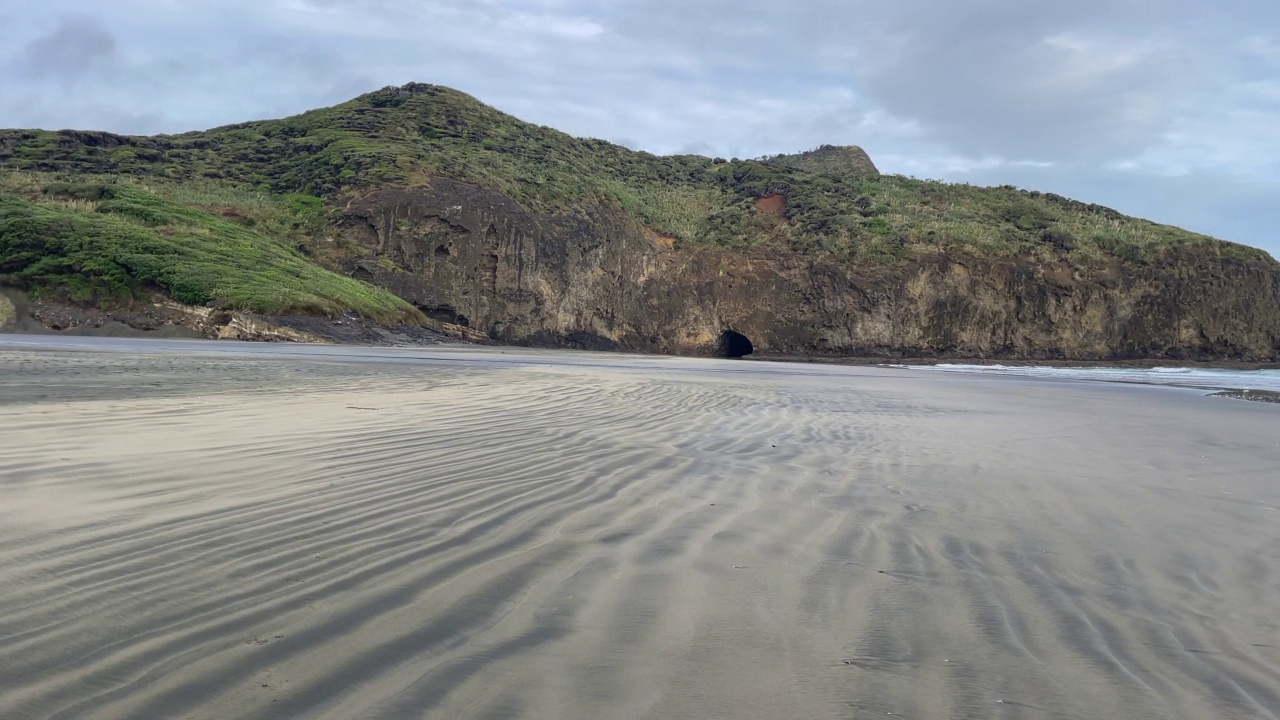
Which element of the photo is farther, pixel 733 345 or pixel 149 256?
pixel 733 345

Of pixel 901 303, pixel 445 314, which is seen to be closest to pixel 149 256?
pixel 445 314

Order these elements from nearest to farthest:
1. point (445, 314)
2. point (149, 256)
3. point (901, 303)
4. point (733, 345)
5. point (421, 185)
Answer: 1. point (149, 256)
2. point (445, 314)
3. point (421, 185)
4. point (901, 303)
5. point (733, 345)

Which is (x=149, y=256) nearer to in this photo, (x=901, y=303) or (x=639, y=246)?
(x=639, y=246)

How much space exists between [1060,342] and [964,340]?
19.7 feet

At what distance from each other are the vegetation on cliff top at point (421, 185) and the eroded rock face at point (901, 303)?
1518mm

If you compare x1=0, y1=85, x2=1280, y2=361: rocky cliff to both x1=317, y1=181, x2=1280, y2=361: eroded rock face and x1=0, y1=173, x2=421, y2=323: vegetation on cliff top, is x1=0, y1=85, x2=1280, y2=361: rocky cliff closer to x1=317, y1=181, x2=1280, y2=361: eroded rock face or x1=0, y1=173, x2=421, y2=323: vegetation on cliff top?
x1=317, y1=181, x2=1280, y2=361: eroded rock face

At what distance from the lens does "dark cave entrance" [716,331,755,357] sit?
160 feet

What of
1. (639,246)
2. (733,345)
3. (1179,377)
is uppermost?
(639,246)

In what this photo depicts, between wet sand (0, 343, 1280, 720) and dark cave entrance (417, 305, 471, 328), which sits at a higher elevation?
dark cave entrance (417, 305, 471, 328)

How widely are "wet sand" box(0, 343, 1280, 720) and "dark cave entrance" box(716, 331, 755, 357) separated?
137ft

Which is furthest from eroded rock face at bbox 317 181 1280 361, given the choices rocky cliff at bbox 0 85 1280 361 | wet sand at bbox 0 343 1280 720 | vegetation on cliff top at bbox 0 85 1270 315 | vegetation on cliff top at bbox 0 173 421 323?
wet sand at bbox 0 343 1280 720

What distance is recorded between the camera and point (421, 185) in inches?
1656

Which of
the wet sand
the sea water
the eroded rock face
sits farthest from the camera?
the eroded rock face

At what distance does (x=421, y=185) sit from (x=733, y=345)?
20612mm
